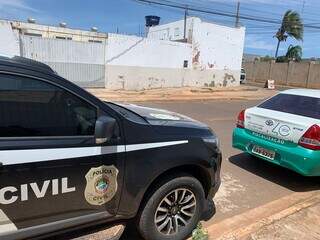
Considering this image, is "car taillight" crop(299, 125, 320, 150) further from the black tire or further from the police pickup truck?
the police pickup truck

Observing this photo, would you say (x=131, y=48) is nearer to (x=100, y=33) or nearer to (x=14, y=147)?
(x=100, y=33)

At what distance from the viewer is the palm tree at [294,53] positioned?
53.4 m

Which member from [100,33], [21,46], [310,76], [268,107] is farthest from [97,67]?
[310,76]

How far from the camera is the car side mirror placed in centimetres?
295

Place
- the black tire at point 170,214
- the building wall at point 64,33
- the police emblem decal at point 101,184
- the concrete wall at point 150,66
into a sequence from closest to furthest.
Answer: the police emblem decal at point 101,184, the black tire at point 170,214, the building wall at point 64,33, the concrete wall at point 150,66

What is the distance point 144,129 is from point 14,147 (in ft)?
3.80

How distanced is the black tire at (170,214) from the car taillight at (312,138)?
8.18ft

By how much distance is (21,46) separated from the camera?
20781 mm

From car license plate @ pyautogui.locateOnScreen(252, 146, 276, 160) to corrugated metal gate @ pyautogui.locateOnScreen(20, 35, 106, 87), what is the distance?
1647 cm

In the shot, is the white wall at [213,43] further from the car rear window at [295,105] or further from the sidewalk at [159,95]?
the car rear window at [295,105]

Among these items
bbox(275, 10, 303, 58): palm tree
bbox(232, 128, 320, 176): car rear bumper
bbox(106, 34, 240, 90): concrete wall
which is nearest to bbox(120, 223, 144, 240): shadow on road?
bbox(232, 128, 320, 176): car rear bumper

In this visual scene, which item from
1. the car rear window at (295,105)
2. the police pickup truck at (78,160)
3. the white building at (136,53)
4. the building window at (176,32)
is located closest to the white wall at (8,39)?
the white building at (136,53)

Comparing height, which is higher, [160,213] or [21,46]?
[21,46]

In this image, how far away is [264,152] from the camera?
6.43 metres
